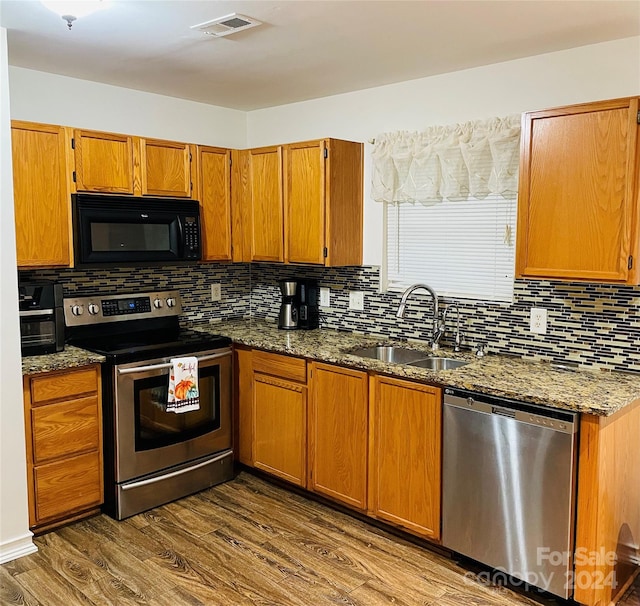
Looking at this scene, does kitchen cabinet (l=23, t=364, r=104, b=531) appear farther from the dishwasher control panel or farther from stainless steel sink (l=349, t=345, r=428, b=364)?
the dishwasher control panel

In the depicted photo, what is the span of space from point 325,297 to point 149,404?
1350mm

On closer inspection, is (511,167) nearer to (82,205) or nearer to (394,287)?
(394,287)

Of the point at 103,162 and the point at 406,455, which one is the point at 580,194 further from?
the point at 103,162

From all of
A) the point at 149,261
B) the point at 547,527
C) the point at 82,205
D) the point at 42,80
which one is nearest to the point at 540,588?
the point at 547,527

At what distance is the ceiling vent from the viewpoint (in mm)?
Answer: 2499

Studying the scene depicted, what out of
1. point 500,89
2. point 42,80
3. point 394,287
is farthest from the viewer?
point 394,287

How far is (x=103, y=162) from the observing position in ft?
11.2

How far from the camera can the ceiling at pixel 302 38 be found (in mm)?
2400

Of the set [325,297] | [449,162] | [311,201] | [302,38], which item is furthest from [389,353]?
[302,38]

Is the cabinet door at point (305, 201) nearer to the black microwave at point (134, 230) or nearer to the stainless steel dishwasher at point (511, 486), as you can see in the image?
the black microwave at point (134, 230)

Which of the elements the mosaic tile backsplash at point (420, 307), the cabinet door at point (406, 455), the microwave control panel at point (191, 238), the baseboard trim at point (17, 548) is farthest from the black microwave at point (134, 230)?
the cabinet door at point (406, 455)

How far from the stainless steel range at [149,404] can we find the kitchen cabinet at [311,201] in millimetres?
735

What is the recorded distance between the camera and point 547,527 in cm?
246

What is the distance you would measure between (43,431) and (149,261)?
3.68 ft
